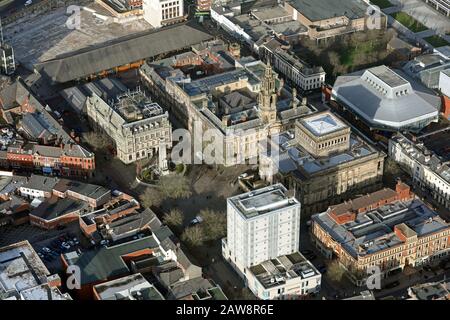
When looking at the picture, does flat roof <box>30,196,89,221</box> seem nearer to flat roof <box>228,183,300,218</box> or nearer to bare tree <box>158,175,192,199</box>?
bare tree <box>158,175,192,199</box>

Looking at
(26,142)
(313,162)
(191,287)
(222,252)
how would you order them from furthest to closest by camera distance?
1. (26,142)
2. (313,162)
3. (222,252)
4. (191,287)

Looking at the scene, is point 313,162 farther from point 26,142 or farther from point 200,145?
point 26,142

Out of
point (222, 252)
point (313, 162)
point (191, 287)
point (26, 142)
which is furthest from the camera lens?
point (26, 142)

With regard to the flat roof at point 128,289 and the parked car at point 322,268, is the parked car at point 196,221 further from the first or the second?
the parked car at point 322,268

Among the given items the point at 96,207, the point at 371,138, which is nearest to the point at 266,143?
the point at 371,138

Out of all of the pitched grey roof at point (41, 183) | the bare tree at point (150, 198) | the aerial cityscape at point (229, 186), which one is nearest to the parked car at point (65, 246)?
the aerial cityscape at point (229, 186)

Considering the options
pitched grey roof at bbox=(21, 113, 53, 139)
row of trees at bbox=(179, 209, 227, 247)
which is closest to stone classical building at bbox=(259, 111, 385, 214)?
row of trees at bbox=(179, 209, 227, 247)

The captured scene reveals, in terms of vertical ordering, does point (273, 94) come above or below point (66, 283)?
above
